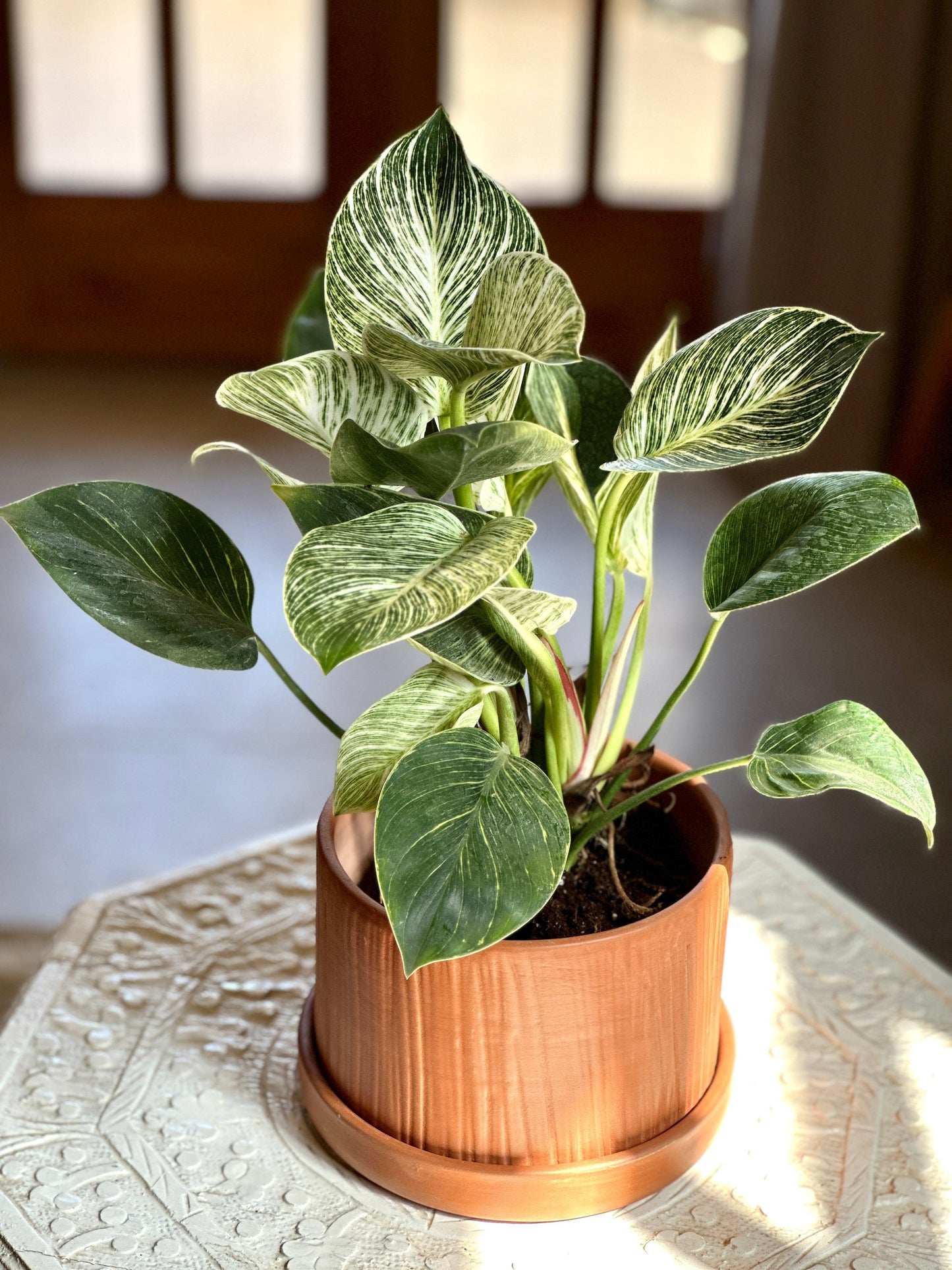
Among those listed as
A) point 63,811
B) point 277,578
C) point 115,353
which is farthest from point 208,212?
point 63,811

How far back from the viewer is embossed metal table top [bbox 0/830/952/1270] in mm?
577

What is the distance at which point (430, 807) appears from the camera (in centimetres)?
51

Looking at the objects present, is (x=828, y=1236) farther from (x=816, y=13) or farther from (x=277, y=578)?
(x=816, y=13)

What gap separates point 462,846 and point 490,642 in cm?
10

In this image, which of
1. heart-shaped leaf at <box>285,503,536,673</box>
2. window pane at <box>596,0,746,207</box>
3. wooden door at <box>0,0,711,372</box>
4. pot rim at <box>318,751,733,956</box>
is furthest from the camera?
wooden door at <box>0,0,711,372</box>

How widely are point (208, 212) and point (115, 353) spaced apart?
0.50 m

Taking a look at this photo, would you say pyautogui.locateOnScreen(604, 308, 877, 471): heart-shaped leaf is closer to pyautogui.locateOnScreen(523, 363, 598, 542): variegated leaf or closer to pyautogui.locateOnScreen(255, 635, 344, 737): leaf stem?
pyautogui.locateOnScreen(523, 363, 598, 542): variegated leaf

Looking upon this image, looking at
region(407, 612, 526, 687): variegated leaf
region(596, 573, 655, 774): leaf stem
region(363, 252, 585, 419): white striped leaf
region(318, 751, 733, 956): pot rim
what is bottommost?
region(318, 751, 733, 956): pot rim

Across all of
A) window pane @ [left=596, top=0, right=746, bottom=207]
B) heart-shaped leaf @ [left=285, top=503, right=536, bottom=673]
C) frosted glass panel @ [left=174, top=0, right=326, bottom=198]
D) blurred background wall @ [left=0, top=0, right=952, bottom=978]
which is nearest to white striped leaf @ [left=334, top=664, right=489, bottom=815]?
heart-shaped leaf @ [left=285, top=503, right=536, bottom=673]

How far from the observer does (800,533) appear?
0.54m

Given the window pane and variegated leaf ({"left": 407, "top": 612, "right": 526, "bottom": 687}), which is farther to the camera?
the window pane

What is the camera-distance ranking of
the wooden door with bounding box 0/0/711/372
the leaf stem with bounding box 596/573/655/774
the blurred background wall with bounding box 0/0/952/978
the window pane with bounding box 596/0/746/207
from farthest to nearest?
1. the wooden door with bounding box 0/0/711/372
2. the window pane with bounding box 596/0/746/207
3. the blurred background wall with bounding box 0/0/952/978
4. the leaf stem with bounding box 596/573/655/774

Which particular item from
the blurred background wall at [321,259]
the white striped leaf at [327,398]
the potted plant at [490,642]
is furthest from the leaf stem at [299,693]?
the blurred background wall at [321,259]

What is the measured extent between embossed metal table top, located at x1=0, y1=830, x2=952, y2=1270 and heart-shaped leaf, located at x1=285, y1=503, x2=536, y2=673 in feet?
1.02
